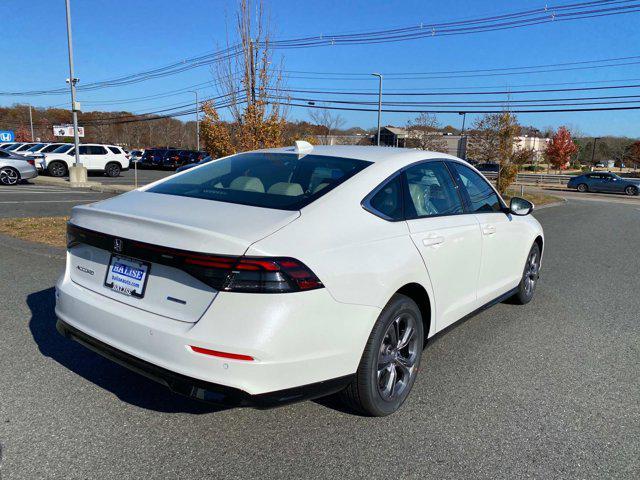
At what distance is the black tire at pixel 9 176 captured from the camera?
1995 centimetres

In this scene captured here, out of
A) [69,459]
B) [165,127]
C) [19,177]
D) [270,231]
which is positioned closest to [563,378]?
[270,231]

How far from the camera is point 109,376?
3.41 m

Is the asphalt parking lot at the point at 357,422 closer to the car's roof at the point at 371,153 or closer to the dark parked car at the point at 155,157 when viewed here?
the car's roof at the point at 371,153

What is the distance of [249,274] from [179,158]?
3990cm

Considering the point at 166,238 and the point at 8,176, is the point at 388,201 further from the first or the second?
the point at 8,176

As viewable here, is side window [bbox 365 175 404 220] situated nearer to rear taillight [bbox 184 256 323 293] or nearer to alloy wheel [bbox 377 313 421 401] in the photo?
alloy wheel [bbox 377 313 421 401]

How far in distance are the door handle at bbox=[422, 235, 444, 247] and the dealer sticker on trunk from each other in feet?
5.49

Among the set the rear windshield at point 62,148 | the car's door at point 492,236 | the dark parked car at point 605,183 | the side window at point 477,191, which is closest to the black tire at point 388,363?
the car's door at point 492,236

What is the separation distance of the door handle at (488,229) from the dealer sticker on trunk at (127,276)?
2641 mm

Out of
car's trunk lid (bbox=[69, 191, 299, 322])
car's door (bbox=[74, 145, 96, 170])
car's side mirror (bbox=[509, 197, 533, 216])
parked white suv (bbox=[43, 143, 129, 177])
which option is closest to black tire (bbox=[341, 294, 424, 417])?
car's trunk lid (bbox=[69, 191, 299, 322])

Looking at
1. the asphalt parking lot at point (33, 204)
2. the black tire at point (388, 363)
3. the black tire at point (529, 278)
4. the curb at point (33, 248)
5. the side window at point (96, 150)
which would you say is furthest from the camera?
the side window at point (96, 150)

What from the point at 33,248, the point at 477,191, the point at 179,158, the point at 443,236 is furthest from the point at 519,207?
the point at 179,158

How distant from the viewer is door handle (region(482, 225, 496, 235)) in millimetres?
4016

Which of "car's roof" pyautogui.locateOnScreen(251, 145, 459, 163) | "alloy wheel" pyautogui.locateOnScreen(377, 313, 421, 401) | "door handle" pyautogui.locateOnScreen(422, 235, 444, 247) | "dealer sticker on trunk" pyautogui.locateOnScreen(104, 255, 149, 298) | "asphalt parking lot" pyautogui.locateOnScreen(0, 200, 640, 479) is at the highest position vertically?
"car's roof" pyautogui.locateOnScreen(251, 145, 459, 163)
